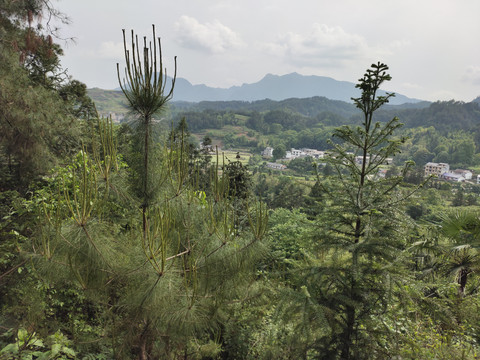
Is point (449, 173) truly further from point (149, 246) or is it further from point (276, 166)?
point (149, 246)

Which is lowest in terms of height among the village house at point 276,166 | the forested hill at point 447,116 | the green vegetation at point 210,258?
the village house at point 276,166

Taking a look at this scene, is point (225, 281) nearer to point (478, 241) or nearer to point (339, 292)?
point (339, 292)

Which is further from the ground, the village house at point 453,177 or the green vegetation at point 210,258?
the green vegetation at point 210,258

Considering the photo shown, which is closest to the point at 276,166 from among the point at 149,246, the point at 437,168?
the point at 437,168

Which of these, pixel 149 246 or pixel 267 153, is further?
pixel 267 153

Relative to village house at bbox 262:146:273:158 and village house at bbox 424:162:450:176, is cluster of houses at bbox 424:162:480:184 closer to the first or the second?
village house at bbox 424:162:450:176

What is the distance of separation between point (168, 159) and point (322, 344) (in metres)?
2.91

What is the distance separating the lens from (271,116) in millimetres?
137375

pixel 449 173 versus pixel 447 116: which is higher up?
pixel 447 116

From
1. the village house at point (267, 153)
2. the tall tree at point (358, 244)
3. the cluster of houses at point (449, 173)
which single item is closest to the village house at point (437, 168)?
the cluster of houses at point (449, 173)

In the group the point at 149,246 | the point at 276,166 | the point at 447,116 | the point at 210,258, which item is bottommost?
the point at 276,166

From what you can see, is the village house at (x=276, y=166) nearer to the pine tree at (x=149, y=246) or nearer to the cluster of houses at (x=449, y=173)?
the cluster of houses at (x=449, y=173)

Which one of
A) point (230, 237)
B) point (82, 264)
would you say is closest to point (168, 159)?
point (230, 237)

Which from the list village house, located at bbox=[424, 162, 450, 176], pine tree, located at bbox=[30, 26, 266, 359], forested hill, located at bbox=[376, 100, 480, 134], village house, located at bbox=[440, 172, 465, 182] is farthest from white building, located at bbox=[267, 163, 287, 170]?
pine tree, located at bbox=[30, 26, 266, 359]
